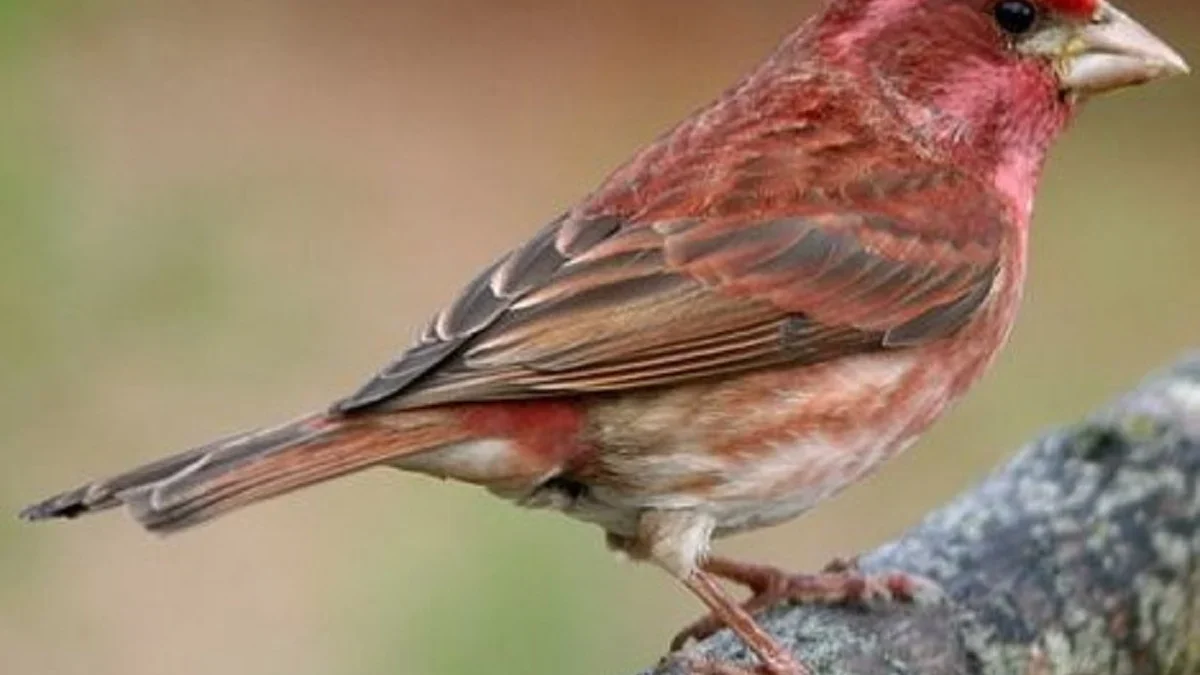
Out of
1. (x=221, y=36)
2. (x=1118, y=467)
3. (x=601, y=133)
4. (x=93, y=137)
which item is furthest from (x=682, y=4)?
(x=1118, y=467)

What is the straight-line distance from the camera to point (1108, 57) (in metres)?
5.87

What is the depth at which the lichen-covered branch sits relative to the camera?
16.8ft

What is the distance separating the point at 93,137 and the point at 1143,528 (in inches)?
231

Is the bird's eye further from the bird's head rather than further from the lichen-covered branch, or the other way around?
the lichen-covered branch

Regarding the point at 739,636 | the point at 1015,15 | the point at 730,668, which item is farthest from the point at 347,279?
the point at 730,668

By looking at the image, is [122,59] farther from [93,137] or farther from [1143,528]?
[1143,528]

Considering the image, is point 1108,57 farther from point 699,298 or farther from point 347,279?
point 347,279

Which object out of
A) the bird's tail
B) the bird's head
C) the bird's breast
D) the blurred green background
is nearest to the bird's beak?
the bird's head

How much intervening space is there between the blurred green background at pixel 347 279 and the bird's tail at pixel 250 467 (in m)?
2.48

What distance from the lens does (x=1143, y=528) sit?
5.27m

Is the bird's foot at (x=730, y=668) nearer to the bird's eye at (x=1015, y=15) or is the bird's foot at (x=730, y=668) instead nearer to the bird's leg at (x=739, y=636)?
the bird's leg at (x=739, y=636)

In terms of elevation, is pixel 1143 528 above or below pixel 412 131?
below

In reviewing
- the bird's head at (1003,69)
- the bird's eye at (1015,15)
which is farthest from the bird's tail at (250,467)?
the bird's eye at (1015,15)

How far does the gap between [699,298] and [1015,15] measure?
811 millimetres
